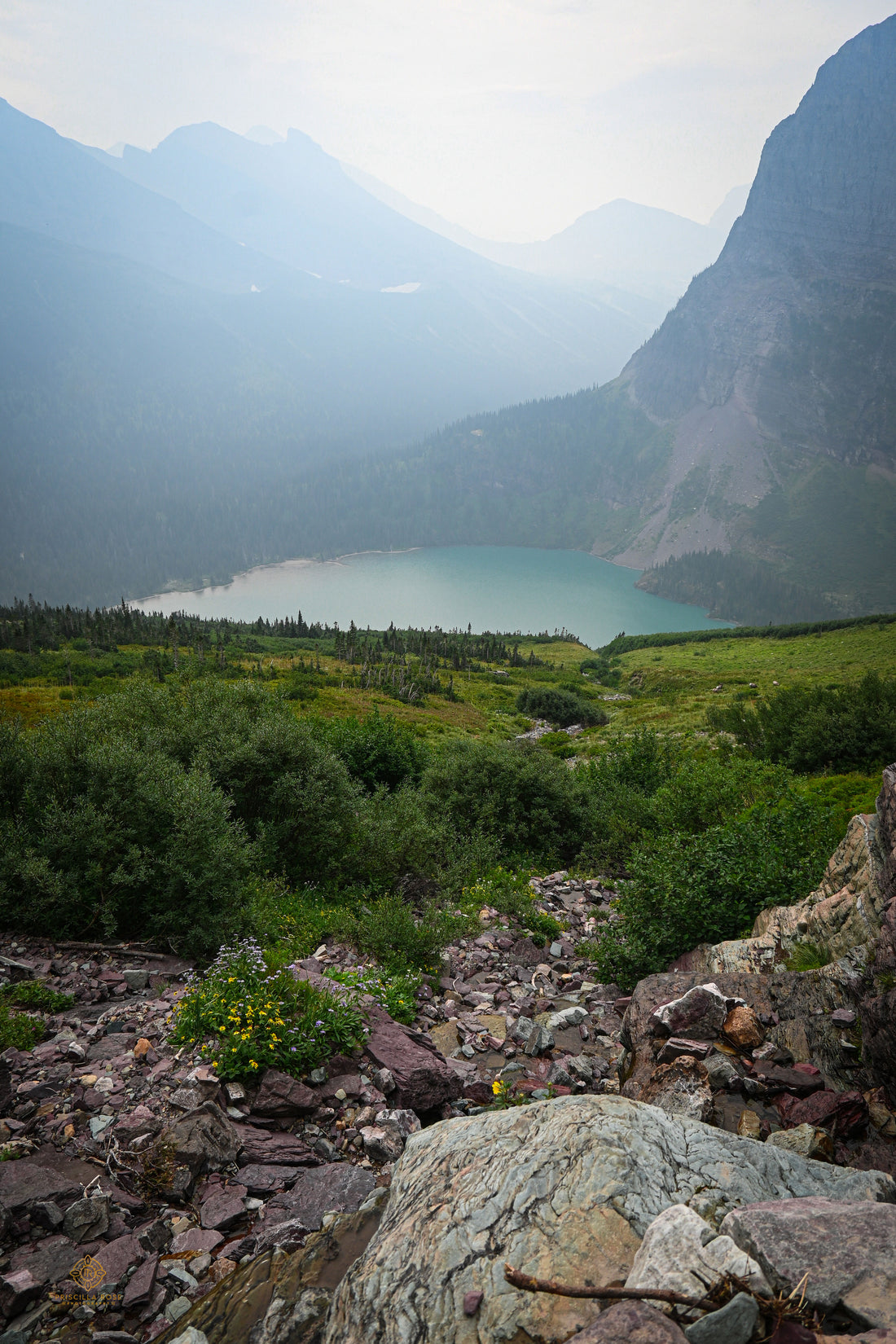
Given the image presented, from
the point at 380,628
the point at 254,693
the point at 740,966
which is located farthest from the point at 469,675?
the point at 380,628

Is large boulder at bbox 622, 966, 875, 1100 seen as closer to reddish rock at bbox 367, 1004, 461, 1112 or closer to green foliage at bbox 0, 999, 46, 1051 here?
reddish rock at bbox 367, 1004, 461, 1112

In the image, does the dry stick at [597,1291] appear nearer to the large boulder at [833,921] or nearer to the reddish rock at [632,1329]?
the reddish rock at [632,1329]

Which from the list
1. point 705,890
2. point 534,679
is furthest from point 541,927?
point 534,679

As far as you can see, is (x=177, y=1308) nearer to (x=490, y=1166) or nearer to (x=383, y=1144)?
(x=383, y=1144)

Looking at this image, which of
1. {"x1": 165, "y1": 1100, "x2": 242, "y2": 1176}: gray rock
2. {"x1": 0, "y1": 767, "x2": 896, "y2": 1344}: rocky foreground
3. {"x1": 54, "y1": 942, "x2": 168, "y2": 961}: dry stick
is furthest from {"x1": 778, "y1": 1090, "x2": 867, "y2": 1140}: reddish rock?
{"x1": 54, "y1": 942, "x2": 168, "y2": 961}: dry stick

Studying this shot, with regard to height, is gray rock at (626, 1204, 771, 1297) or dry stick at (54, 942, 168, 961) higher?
gray rock at (626, 1204, 771, 1297)

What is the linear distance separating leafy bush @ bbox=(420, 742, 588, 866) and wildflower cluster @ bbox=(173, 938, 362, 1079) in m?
12.0

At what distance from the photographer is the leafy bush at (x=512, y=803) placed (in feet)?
70.8

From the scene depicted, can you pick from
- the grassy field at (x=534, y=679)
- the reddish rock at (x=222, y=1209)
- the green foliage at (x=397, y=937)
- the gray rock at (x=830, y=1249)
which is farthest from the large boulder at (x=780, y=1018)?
the grassy field at (x=534, y=679)

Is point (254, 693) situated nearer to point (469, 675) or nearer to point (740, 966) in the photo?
point (740, 966)

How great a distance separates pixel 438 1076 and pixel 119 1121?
3819 millimetres

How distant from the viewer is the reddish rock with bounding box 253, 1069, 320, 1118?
773 cm

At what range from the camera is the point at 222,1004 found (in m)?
8.58

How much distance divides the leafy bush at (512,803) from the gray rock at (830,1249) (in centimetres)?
1676
